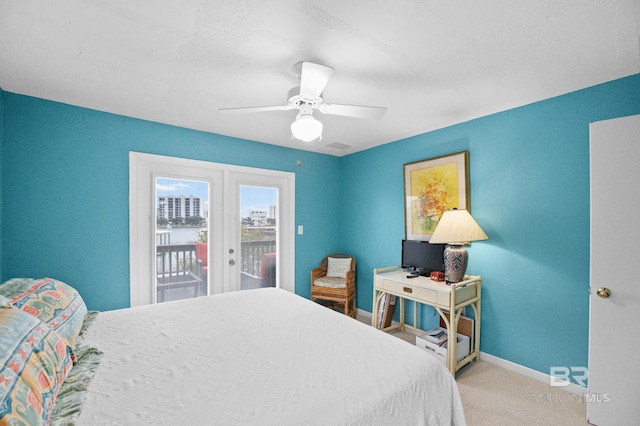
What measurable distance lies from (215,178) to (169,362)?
2259 mm

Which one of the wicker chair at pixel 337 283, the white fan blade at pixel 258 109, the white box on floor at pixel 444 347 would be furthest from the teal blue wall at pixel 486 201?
the wicker chair at pixel 337 283

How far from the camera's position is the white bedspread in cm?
100

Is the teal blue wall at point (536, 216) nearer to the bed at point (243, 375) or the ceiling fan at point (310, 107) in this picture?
the ceiling fan at point (310, 107)

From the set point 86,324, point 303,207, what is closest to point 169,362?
point 86,324

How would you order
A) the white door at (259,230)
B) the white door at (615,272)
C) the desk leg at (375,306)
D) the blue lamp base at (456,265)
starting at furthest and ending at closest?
the white door at (259,230), the desk leg at (375,306), the blue lamp base at (456,265), the white door at (615,272)

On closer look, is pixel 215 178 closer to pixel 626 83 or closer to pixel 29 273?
pixel 29 273

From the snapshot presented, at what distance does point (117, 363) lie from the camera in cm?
131

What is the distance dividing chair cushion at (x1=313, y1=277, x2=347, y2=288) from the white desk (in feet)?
2.05

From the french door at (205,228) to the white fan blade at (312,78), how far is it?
1.83 m

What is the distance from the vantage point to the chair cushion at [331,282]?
3.63 meters

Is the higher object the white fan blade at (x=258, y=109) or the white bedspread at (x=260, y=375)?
Answer: the white fan blade at (x=258, y=109)

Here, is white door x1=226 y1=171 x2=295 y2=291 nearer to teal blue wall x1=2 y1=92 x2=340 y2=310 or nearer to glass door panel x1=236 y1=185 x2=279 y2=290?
glass door panel x1=236 y1=185 x2=279 y2=290

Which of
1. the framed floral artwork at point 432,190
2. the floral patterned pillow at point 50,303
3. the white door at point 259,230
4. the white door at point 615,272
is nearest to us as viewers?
the floral patterned pillow at point 50,303

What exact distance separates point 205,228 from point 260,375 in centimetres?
228
